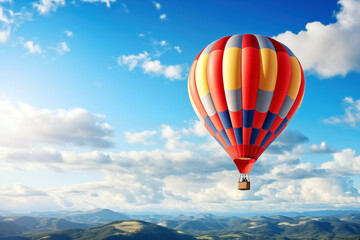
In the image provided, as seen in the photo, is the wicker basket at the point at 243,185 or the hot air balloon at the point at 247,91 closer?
the wicker basket at the point at 243,185

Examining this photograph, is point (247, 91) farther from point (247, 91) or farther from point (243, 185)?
point (243, 185)

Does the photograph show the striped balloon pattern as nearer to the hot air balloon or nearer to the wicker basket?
the hot air balloon

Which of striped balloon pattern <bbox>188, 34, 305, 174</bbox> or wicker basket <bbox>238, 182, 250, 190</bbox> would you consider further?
striped balloon pattern <bbox>188, 34, 305, 174</bbox>

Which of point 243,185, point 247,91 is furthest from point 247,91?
point 243,185

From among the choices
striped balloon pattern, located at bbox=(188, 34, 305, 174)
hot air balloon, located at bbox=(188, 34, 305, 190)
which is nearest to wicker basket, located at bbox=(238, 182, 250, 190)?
hot air balloon, located at bbox=(188, 34, 305, 190)

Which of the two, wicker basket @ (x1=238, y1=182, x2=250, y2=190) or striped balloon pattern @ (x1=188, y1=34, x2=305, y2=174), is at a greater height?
striped balloon pattern @ (x1=188, y1=34, x2=305, y2=174)

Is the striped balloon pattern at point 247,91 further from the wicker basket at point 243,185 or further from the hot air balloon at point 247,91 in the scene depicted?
the wicker basket at point 243,185

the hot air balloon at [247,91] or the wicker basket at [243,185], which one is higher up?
the hot air balloon at [247,91]

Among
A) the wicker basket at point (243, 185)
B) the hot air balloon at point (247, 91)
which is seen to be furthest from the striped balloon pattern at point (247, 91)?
the wicker basket at point (243, 185)
